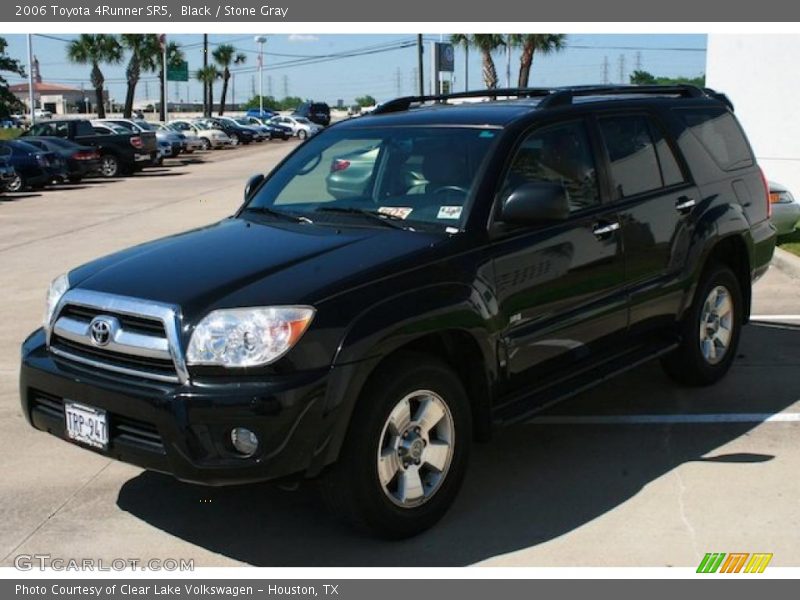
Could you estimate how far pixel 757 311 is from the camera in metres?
8.60

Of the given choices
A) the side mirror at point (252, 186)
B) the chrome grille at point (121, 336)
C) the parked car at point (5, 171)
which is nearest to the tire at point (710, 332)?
the side mirror at point (252, 186)

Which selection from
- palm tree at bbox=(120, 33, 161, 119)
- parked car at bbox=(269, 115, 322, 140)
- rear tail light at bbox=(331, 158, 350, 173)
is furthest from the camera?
palm tree at bbox=(120, 33, 161, 119)

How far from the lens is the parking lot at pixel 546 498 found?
13.5 feet

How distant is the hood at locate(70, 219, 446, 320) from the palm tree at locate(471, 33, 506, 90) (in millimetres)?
39855

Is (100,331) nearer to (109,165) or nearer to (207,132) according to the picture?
(109,165)

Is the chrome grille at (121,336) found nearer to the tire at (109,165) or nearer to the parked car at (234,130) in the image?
the tire at (109,165)

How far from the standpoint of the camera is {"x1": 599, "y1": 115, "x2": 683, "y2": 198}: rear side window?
213 inches

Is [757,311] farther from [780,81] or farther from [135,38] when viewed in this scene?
[135,38]

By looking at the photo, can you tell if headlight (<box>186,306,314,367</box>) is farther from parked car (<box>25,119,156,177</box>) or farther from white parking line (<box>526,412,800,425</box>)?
parked car (<box>25,119,156,177</box>)

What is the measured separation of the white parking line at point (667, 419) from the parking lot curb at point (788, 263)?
15.3 feet

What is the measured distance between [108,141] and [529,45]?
20.9 m

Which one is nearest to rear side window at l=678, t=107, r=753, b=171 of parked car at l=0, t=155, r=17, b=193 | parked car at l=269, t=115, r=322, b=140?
parked car at l=0, t=155, r=17, b=193

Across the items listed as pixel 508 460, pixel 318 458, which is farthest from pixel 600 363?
pixel 318 458
